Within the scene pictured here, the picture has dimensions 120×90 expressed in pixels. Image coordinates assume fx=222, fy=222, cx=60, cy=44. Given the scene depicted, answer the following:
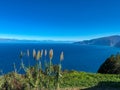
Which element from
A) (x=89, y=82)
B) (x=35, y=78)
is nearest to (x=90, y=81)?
(x=89, y=82)

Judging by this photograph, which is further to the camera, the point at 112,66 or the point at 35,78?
the point at 112,66

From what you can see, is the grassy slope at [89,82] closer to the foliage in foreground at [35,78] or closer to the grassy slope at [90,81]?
the grassy slope at [90,81]

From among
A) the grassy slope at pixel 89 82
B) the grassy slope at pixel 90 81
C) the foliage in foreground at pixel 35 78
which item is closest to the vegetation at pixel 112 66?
the grassy slope at pixel 90 81

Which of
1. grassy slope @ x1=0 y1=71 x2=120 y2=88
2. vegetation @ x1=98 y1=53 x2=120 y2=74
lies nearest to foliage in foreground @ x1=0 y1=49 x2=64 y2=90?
grassy slope @ x1=0 y1=71 x2=120 y2=88

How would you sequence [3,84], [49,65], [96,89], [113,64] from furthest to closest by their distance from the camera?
[113,64] → [96,89] → [3,84] → [49,65]

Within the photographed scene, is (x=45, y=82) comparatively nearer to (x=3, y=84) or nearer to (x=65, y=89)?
(x=3, y=84)

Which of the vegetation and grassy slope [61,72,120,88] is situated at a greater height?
grassy slope [61,72,120,88]

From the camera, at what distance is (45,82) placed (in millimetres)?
7301

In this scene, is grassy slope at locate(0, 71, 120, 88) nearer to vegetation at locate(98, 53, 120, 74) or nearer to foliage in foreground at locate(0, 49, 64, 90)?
foliage in foreground at locate(0, 49, 64, 90)

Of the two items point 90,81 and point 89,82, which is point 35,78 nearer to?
point 89,82

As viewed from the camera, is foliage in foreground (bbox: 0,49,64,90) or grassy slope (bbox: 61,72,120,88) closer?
foliage in foreground (bbox: 0,49,64,90)

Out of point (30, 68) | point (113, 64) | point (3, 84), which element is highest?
point (30, 68)

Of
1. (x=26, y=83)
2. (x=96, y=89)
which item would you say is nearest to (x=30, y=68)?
(x=26, y=83)

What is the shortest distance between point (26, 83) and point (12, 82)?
1.69ft
